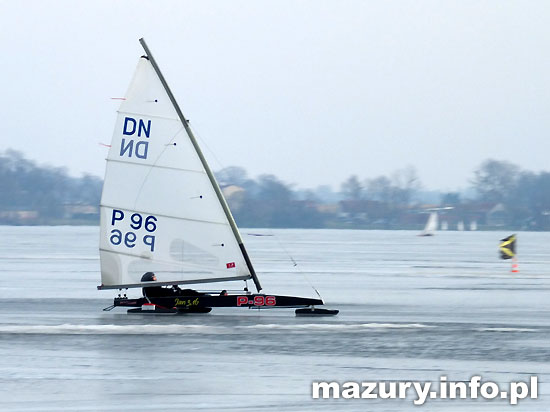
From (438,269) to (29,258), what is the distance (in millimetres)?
30405

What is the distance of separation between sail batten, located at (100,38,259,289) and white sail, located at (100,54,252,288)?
0.09 feet

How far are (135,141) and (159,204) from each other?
6.26ft

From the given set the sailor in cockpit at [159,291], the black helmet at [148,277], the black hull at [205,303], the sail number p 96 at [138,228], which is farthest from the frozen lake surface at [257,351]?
the sail number p 96 at [138,228]

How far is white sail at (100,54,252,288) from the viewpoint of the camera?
3052cm

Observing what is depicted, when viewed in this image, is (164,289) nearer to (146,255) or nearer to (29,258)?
(146,255)

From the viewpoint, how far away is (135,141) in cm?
3055

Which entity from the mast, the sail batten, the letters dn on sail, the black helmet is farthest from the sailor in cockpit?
the letters dn on sail

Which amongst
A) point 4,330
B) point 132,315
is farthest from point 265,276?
point 4,330

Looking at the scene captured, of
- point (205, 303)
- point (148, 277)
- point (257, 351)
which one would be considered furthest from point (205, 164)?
point (257, 351)

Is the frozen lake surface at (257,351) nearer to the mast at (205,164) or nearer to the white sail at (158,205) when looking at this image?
the white sail at (158,205)

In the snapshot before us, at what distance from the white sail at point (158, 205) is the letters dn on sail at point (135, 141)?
0.09ft

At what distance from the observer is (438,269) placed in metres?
69.1

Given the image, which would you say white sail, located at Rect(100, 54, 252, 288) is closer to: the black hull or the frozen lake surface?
the black hull

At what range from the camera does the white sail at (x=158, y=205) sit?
30.5 meters
